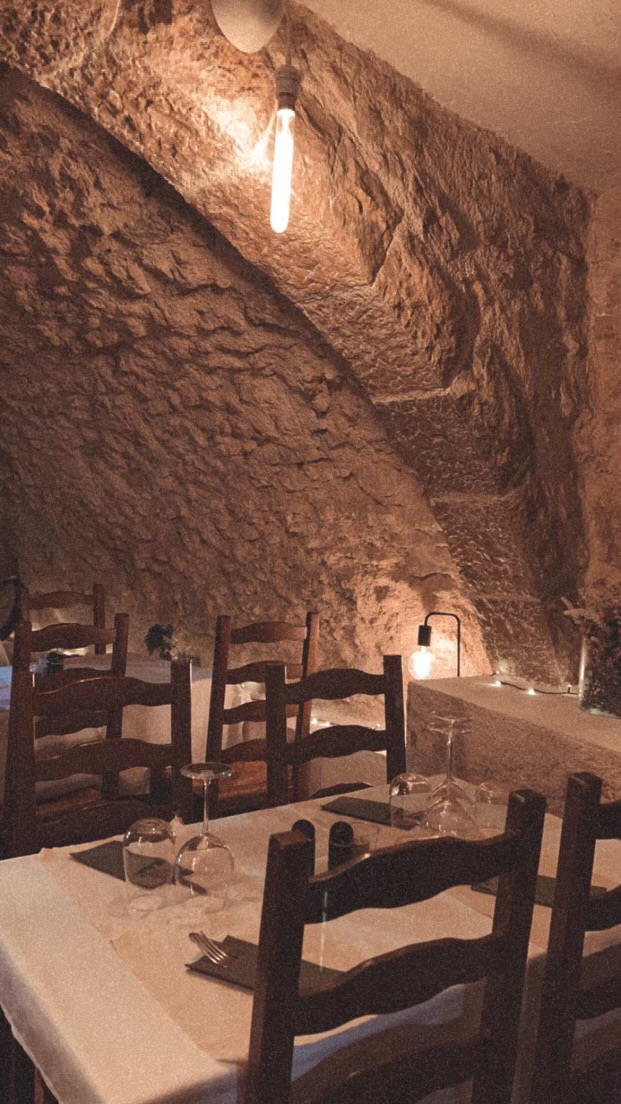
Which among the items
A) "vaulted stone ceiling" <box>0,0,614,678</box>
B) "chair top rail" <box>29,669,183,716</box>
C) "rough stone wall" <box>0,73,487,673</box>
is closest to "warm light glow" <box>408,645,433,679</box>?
"rough stone wall" <box>0,73,487,673</box>

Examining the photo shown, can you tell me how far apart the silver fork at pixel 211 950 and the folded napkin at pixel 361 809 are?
644mm

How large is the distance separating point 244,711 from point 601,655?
1.06 m

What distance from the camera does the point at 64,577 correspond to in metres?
5.50

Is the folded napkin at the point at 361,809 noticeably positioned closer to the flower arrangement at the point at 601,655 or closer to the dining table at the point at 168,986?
the dining table at the point at 168,986

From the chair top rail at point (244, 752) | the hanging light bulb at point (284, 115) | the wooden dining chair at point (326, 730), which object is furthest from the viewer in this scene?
the chair top rail at point (244, 752)

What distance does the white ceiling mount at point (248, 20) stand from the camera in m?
1.99

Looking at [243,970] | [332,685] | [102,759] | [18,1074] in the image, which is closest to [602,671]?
[332,685]

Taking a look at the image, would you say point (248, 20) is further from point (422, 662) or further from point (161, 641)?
point (161, 641)

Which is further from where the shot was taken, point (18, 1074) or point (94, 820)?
point (94, 820)

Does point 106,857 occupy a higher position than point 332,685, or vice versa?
point 332,685

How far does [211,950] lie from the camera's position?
126 cm

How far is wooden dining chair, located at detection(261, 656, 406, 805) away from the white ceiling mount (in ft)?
4.70

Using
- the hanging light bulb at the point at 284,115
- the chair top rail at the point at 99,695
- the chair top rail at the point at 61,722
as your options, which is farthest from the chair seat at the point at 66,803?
the hanging light bulb at the point at 284,115

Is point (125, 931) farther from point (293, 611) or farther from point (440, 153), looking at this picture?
point (293, 611)
